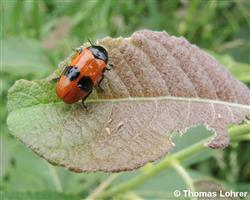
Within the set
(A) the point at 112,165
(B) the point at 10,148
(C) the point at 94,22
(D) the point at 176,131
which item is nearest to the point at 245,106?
(D) the point at 176,131

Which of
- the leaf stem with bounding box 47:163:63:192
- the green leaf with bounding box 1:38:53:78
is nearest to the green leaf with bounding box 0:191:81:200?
the leaf stem with bounding box 47:163:63:192

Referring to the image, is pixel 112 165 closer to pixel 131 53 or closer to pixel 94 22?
pixel 131 53

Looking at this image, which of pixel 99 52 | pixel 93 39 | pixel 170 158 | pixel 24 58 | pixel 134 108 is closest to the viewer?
pixel 134 108

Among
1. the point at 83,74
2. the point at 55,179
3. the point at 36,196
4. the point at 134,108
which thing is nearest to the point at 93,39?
the point at 55,179

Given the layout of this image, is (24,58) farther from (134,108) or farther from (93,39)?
(134,108)

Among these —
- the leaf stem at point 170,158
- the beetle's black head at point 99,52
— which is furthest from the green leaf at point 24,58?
the beetle's black head at point 99,52

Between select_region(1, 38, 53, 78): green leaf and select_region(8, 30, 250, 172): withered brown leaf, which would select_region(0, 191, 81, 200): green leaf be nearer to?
select_region(8, 30, 250, 172): withered brown leaf

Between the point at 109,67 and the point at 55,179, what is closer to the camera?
the point at 109,67
